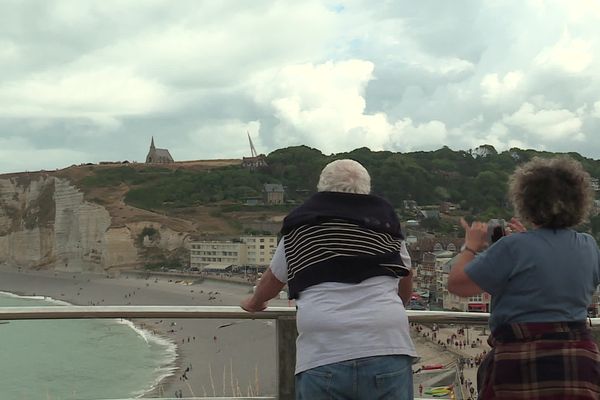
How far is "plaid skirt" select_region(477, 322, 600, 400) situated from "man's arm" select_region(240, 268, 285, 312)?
0.76 metres

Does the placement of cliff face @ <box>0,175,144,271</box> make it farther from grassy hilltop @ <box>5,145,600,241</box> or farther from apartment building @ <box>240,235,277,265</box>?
apartment building @ <box>240,235,277,265</box>

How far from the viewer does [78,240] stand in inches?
A: 2817

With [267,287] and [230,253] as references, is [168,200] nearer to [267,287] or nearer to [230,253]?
[230,253]

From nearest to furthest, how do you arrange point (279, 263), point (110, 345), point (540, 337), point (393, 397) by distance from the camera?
point (540, 337) < point (393, 397) < point (279, 263) < point (110, 345)

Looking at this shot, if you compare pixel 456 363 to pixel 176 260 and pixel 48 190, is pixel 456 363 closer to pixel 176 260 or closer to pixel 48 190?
pixel 176 260

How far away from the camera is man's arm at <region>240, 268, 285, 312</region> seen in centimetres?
231

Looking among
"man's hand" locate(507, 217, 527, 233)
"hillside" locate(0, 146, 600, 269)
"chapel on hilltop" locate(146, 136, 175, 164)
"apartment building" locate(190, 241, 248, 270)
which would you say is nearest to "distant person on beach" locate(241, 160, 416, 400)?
"man's hand" locate(507, 217, 527, 233)

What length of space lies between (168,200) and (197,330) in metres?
79.4

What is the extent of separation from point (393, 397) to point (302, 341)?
1.03ft

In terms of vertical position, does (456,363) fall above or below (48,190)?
below

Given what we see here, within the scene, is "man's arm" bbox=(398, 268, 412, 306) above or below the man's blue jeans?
above

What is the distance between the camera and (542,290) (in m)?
1.88

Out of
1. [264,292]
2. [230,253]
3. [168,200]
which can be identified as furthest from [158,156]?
[264,292]

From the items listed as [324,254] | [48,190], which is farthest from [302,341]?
[48,190]
